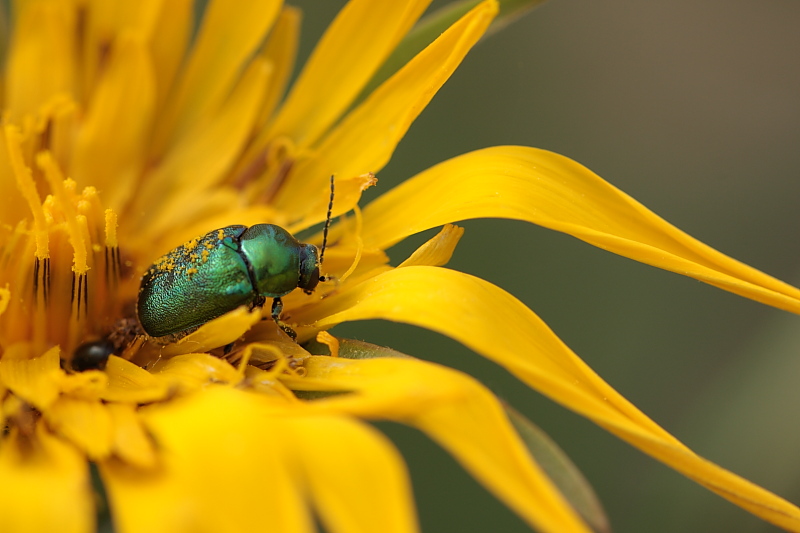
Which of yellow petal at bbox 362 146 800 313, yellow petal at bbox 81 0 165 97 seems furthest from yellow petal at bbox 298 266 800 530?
yellow petal at bbox 81 0 165 97

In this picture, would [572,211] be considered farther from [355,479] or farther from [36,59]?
[36,59]

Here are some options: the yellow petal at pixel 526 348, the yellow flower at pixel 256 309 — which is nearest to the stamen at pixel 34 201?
the yellow flower at pixel 256 309

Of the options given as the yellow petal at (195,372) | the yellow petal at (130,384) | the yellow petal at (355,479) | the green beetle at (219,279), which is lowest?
the yellow petal at (130,384)

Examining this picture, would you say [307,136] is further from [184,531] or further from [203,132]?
[184,531]

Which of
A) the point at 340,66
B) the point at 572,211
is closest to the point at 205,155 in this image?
the point at 340,66

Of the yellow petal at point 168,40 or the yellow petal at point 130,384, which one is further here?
the yellow petal at point 168,40

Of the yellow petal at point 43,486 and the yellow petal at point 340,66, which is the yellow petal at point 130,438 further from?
the yellow petal at point 340,66

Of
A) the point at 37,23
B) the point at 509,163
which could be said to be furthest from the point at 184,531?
the point at 37,23

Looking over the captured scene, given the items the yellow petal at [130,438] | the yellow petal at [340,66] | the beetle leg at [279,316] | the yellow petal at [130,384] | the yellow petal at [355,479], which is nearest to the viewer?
the yellow petal at [355,479]
